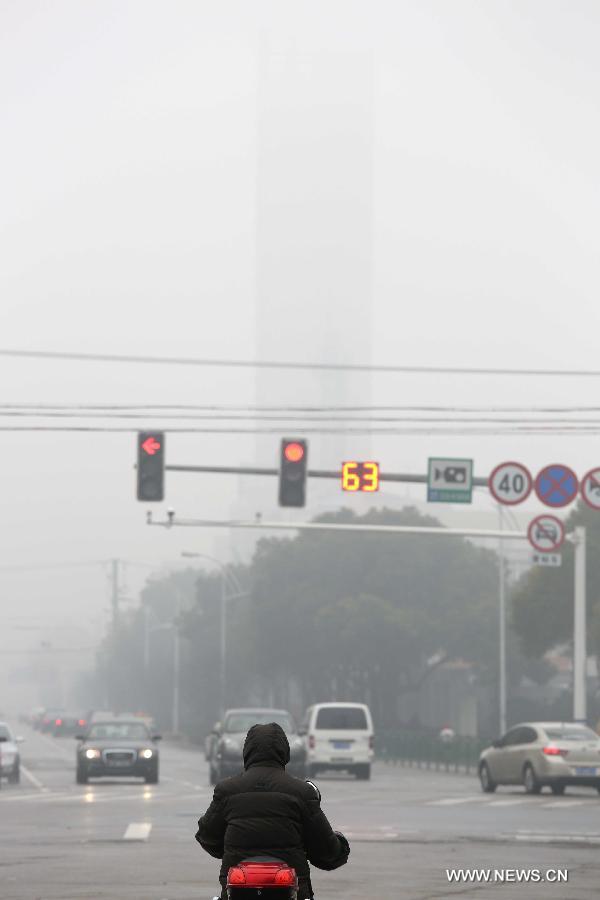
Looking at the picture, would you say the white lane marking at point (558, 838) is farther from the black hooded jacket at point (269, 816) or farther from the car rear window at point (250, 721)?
the car rear window at point (250, 721)

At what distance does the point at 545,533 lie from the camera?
4138 cm

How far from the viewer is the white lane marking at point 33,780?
128 feet

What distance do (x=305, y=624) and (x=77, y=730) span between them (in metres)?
27.7

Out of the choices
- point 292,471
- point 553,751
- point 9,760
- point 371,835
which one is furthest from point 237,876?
point 9,760

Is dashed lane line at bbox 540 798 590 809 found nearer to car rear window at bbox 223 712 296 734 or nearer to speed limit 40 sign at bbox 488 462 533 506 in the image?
speed limit 40 sign at bbox 488 462 533 506

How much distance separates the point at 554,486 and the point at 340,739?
1352 cm

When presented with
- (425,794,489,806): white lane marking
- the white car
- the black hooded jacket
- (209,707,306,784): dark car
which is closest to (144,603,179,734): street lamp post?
the white car

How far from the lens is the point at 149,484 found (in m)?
31.7

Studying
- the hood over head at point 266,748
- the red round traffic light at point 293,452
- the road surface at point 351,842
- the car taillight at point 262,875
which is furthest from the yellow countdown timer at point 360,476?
the car taillight at point 262,875

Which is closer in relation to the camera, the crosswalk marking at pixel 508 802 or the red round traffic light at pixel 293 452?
the crosswalk marking at pixel 508 802

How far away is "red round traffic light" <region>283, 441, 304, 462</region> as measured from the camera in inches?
1250

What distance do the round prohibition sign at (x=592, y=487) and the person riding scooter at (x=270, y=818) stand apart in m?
29.5

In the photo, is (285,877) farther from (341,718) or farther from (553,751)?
(341,718)

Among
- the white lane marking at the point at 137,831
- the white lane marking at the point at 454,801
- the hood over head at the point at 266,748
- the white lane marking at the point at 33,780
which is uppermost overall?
the hood over head at the point at 266,748
